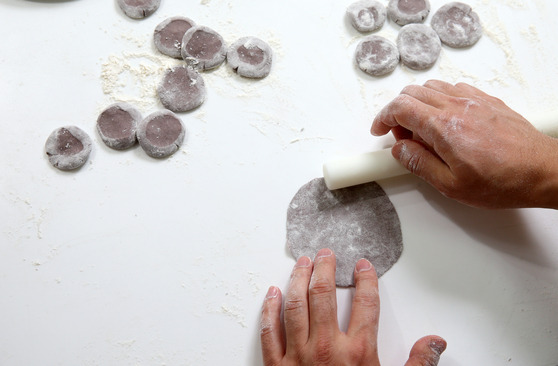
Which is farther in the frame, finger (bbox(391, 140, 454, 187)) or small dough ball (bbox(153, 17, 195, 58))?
small dough ball (bbox(153, 17, 195, 58))

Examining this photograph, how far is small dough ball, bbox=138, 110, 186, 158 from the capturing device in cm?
157

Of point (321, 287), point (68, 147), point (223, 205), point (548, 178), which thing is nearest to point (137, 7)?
point (68, 147)

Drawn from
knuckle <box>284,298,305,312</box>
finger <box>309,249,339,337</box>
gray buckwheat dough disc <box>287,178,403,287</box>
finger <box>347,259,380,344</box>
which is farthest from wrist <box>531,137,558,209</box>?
knuckle <box>284,298,305,312</box>

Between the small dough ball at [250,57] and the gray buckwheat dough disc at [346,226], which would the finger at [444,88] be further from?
the small dough ball at [250,57]

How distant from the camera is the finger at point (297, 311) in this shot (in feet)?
4.29

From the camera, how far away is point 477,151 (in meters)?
1.30

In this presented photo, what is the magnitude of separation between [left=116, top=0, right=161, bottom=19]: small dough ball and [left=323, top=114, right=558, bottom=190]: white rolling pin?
0.92 m

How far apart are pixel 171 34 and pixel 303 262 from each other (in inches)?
38.4

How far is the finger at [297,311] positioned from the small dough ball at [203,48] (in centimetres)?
82

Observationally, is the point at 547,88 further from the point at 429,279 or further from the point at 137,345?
the point at 137,345

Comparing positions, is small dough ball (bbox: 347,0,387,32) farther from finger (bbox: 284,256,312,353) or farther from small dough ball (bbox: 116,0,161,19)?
finger (bbox: 284,256,312,353)

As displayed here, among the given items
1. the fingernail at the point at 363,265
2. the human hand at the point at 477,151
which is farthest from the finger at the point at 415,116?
the fingernail at the point at 363,265

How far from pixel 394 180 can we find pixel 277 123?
0.46 m

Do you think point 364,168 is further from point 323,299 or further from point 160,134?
point 160,134
